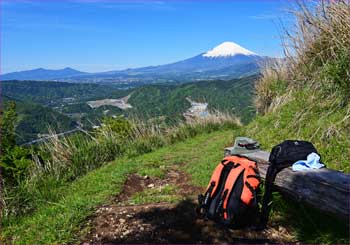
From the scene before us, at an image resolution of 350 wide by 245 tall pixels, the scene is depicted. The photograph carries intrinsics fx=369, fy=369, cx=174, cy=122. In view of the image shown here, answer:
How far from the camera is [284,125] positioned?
5.65m

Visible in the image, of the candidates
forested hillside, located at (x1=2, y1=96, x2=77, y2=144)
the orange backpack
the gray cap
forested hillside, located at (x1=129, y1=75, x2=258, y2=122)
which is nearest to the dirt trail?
the orange backpack

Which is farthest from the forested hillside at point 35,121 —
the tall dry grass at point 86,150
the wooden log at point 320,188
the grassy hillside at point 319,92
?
the wooden log at point 320,188

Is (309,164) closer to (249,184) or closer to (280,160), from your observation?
(280,160)

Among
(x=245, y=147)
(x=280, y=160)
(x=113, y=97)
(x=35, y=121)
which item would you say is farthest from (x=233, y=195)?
(x=113, y=97)

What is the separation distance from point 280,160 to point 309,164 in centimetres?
29

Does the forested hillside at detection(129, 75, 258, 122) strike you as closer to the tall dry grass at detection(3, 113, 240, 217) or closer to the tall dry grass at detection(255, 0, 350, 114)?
the tall dry grass at detection(3, 113, 240, 217)

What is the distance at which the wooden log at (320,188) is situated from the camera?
251cm

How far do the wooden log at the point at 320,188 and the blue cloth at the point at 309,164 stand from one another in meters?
0.07

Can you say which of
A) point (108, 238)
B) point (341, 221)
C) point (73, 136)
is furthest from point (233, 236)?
point (73, 136)

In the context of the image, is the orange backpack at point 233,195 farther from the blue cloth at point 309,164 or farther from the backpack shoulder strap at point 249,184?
the blue cloth at point 309,164

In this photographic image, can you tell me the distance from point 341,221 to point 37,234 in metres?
2.71

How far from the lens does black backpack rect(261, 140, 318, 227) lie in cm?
326

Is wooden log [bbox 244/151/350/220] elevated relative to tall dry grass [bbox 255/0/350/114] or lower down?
lower down

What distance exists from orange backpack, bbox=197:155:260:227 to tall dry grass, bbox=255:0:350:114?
2.20 metres
